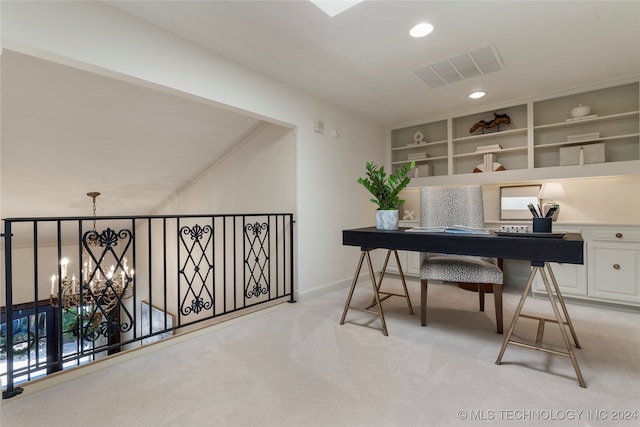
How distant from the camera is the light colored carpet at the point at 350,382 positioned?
4.36ft

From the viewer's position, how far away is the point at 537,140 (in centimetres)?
350

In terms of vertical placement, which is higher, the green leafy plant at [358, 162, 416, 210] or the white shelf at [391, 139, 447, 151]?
the white shelf at [391, 139, 447, 151]

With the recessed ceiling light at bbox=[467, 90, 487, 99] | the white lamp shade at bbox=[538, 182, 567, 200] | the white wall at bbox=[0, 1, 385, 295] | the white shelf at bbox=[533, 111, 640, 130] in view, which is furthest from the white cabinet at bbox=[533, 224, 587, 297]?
the white wall at bbox=[0, 1, 385, 295]

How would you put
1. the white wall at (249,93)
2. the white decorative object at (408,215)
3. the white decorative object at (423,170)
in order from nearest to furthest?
the white wall at (249,93) < the white decorative object at (423,170) < the white decorative object at (408,215)

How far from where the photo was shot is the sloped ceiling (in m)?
2.34

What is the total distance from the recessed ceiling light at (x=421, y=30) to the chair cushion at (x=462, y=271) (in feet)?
5.64

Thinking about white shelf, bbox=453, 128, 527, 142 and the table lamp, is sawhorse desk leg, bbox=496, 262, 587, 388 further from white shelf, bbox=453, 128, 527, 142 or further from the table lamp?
white shelf, bbox=453, 128, 527, 142

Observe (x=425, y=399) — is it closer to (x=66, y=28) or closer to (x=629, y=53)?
(x=66, y=28)

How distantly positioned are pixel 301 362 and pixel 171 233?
383 cm

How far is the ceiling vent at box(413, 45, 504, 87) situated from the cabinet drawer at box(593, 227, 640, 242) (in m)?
1.80

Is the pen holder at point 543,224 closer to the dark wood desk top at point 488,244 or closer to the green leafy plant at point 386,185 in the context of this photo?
the dark wood desk top at point 488,244

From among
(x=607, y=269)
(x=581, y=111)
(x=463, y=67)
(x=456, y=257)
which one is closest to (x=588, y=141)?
(x=581, y=111)

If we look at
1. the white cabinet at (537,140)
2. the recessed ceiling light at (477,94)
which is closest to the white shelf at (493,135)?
the white cabinet at (537,140)

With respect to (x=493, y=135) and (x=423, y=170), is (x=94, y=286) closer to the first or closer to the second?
(x=423, y=170)
